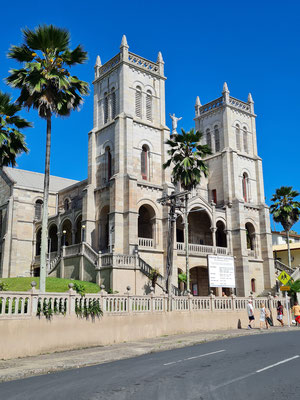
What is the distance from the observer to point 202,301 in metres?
24.6

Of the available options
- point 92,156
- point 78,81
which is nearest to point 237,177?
point 92,156

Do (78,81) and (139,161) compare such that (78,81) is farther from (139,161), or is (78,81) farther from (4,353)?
(139,161)

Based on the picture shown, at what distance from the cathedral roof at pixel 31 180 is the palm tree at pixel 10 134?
28.8 m

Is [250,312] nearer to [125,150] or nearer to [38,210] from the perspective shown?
[125,150]

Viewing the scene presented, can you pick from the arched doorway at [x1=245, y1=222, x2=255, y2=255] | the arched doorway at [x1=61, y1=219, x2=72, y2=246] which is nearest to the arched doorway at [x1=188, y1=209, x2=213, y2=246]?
the arched doorway at [x1=245, y1=222, x2=255, y2=255]

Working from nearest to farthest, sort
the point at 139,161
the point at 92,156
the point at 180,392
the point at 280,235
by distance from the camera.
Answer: the point at 180,392
the point at 139,161
the point at 92,156
the point at 280,235

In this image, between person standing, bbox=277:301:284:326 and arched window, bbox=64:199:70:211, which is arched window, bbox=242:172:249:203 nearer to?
arched window, bbox=64:199:70:211

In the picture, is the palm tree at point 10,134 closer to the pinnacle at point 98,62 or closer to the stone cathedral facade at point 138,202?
the stone cathedral facade at point 138,202

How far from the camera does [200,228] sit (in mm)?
46844

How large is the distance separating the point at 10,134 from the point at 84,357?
12.2 metres

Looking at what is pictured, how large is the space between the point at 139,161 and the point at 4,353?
27.4 meters

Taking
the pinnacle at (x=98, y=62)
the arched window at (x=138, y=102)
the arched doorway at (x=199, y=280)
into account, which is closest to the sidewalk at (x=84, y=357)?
the arched doorway at (x=199, y=280)

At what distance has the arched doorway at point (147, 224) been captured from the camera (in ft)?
127

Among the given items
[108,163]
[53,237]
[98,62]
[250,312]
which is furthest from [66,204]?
[250,312]
